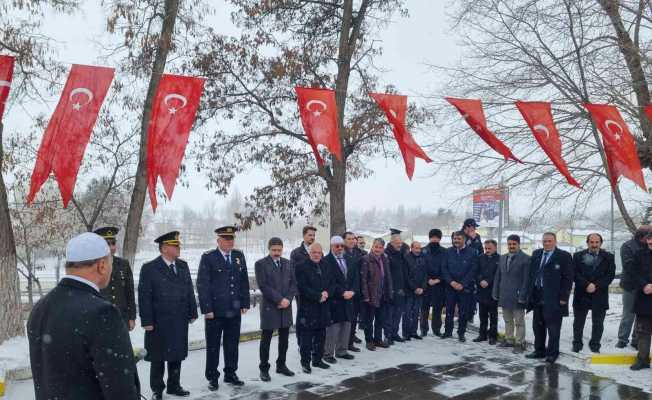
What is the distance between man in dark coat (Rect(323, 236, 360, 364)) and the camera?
310 inches

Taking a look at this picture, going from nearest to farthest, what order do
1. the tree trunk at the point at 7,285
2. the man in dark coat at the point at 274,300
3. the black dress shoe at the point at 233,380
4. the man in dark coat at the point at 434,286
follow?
the black dress shoe at the point at 233,380, the man in dark coat at the point at 274,300, the tree trunk at the point at 7,285, the man in dark coat at the point at 434,286

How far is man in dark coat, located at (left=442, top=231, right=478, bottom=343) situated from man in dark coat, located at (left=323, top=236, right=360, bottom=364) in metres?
2.13

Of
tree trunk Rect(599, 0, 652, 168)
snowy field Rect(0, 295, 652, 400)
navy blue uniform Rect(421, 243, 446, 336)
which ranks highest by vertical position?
tree trunk Rect(599, 0, 652, 168)

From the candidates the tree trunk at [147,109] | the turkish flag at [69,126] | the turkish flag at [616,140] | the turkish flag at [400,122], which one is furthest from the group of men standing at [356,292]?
the tree trunk at [147,109]

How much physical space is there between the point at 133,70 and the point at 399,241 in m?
6.06

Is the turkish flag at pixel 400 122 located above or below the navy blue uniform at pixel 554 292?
above

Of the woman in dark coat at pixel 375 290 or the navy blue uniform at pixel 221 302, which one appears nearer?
the navy blue uniform at pixel 221 302

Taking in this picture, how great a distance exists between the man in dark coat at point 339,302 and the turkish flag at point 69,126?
3.65m

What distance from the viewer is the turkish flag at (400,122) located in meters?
8.45

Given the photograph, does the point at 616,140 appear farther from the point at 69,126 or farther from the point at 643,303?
the point at 69,126

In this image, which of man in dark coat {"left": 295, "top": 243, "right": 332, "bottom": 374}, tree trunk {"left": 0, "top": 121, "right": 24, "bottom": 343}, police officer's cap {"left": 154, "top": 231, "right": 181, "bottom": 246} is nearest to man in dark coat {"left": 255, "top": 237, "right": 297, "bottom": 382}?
man in dark coat {"left": 295, "top": 243, "right": 332, "bottom": 374}

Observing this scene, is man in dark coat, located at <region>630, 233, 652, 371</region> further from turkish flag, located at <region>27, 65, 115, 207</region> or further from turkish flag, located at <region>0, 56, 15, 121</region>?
turkish flag, located at <region>0, 56, 15, 121</region>

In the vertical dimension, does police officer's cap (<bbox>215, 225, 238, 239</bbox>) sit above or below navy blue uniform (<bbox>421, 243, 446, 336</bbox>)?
above

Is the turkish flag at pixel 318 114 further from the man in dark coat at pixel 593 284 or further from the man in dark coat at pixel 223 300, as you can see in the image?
the man in dark coat at pixel 593 284
